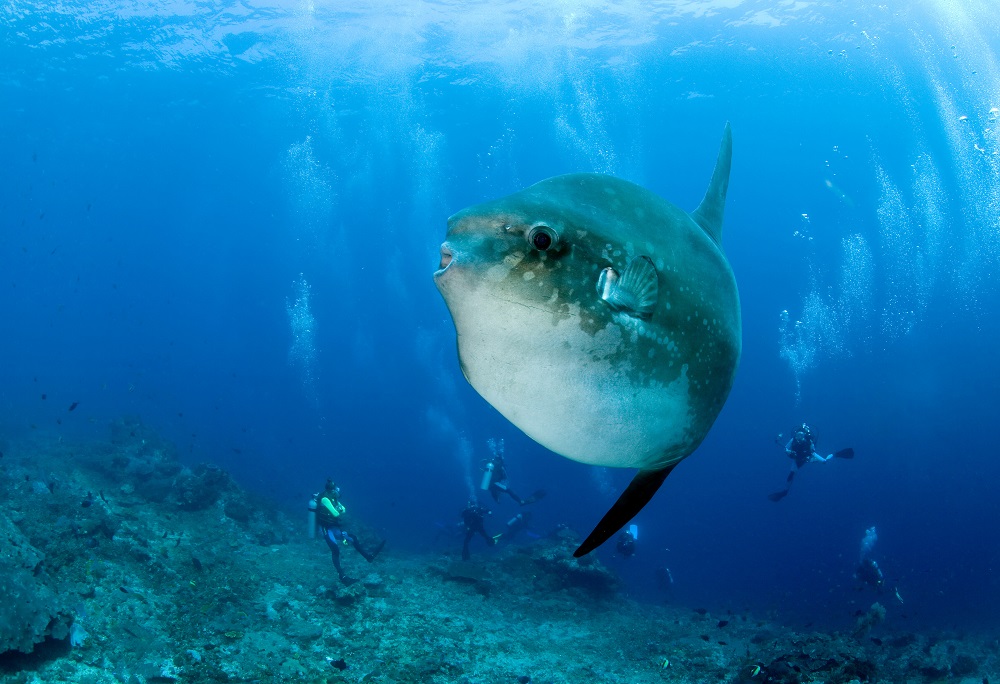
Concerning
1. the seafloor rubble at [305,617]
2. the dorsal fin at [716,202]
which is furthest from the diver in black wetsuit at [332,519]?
the dorsal fin at [716,202]

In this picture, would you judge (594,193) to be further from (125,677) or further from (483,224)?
(125,677)

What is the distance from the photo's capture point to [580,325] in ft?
3.69

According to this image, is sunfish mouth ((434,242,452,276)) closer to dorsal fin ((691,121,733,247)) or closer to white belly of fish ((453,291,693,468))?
white belly of fish ((453,291,693,468))

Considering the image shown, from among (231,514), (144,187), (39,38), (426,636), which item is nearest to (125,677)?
(426,636)

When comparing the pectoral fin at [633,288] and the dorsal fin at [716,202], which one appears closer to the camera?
the pectoral fin at [633,288]

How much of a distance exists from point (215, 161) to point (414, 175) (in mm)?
22211

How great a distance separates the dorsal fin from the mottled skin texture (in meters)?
1.12

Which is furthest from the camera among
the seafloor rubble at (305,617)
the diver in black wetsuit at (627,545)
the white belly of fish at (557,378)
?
the diver in black wetsuit at (627,545)

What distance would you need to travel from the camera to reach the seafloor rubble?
21.1 feet

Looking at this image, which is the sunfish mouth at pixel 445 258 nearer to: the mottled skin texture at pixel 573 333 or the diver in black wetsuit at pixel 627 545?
the mottled skin texture at pixel 573 333

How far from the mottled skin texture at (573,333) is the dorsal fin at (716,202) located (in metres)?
1.12

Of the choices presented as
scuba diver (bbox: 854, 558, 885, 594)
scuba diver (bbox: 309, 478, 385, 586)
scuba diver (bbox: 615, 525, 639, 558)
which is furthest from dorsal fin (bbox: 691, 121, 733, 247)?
scuba diver (bbox: 854, 558, 885, 594)

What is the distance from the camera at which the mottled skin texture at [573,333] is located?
1.12m

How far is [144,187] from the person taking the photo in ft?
217
